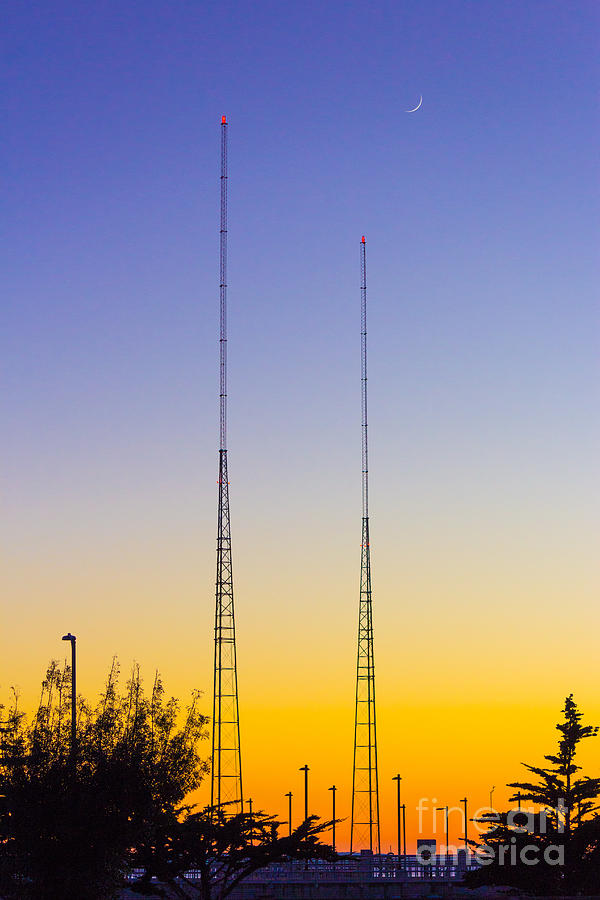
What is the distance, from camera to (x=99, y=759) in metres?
39.3

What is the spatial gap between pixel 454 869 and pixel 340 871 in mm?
6041

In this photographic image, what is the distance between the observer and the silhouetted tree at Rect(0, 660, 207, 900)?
126ft

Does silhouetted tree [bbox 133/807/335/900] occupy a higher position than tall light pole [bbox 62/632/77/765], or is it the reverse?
tall light pole [bbox 62/632/77/765]

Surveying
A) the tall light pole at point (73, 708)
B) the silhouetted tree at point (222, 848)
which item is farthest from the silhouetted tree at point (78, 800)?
the silhouetted tree at point (222, 848)

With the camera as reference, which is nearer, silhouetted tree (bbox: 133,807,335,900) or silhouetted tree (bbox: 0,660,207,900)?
silhouetted tree (bbox: 0,660,207,900)

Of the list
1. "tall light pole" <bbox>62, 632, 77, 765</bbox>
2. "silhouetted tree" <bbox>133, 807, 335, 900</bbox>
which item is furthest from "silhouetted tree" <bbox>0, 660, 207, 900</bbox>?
"silhouetted tree" <bbox>133, 807, 335, 900</bbox>

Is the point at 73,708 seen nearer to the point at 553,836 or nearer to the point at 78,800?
the point at 78,800

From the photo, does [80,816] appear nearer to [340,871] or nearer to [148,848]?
[148,848]

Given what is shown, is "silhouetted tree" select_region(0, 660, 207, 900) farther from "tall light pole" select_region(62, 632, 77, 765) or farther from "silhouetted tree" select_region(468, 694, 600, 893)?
"silhouetted tree" select_region(468, 694, 600, 893)

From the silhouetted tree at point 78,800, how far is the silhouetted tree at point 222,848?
972 cm

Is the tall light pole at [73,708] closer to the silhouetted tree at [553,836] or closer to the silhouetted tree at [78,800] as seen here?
the silhouetted tree at [78,800]

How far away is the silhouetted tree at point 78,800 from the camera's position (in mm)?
38406

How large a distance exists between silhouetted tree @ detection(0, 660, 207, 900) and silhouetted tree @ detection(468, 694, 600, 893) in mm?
18668

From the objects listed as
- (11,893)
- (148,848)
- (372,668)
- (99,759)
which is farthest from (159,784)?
(372,668)
